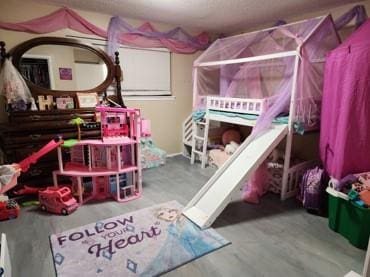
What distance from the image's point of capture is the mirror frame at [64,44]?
2.87m

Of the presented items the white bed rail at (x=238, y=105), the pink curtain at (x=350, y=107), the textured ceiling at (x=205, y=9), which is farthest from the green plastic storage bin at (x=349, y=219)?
the textured ceiling at (x=205, y=9)

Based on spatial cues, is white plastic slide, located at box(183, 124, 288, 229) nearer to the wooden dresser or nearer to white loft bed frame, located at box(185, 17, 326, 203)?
white loft bed frame, located at box(185, 17, 326, 203)

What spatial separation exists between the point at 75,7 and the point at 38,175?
2.22 metres

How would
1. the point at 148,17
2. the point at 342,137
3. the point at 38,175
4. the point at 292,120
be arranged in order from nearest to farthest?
the point at 342,137 < the point at 292,120 < the point at 38,175 < the point at 148,17

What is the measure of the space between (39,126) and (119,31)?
5.78 feet

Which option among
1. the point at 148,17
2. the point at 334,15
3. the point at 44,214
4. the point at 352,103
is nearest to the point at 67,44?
the point at 148,17

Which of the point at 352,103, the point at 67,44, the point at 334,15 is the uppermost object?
the point at 334,15

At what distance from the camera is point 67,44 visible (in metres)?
3.18

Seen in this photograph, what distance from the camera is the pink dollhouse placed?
8.76 feet

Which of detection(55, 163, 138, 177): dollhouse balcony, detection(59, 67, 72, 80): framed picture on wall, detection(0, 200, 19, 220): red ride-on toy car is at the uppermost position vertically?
detection(59, 67, 72, 80): framed picture on wall

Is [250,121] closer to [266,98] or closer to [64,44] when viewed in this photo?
[266,98]

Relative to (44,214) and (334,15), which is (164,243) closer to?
(44,214)

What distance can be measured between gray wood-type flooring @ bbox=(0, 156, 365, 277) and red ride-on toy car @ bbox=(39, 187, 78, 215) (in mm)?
66

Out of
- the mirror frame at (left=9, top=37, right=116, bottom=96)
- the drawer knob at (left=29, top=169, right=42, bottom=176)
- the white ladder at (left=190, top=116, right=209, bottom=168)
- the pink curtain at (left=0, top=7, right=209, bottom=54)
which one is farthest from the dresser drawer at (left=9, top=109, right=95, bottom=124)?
the white ladder at (left=190, top=116, right=209, bottom=168)
